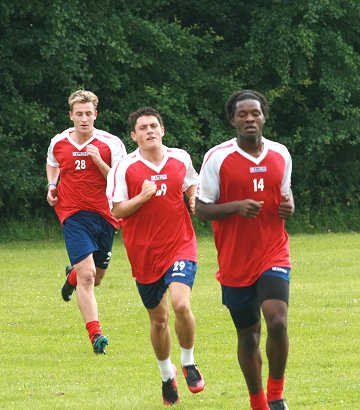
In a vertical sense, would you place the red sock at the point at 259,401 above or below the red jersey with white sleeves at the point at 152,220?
below

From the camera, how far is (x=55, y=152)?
13.4 metres

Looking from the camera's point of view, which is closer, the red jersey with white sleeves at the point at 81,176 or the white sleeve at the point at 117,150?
the white sleeve at the point at 117,150

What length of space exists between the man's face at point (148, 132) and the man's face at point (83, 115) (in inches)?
103

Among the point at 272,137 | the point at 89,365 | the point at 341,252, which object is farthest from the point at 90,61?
the point at 89,365

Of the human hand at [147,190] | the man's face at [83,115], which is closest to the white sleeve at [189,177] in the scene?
the human hand at [147,190]

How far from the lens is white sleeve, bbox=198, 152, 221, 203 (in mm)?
8500

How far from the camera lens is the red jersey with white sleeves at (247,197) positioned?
8.50 m

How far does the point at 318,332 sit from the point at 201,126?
19892 mm

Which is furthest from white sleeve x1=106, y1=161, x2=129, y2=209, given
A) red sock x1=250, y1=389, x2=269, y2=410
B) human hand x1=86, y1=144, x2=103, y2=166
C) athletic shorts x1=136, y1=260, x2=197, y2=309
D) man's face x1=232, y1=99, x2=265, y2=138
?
human hand x1=86, y1=144, x2=103, y2=166

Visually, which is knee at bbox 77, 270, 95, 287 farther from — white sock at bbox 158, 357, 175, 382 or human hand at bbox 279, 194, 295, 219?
human hand at bbox 279, 194, 295, 219

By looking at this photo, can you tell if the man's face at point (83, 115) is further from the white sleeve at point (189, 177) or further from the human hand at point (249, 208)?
the human hand at point (249, 208)

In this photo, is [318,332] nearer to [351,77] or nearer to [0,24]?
[0,24]

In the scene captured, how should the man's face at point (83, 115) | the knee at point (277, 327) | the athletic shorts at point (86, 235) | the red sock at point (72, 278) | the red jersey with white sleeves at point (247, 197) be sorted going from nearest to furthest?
1. the knee at point (277, 327)
2. the red jersey with white sleeves at point (247, 197)
3. the man's face at point (83, 115)
4. the athletic shorts at point (86, 235)
5. the red sock at point (72, 278)

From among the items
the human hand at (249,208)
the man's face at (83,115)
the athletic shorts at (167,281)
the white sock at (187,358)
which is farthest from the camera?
the man's face at (83,115)
